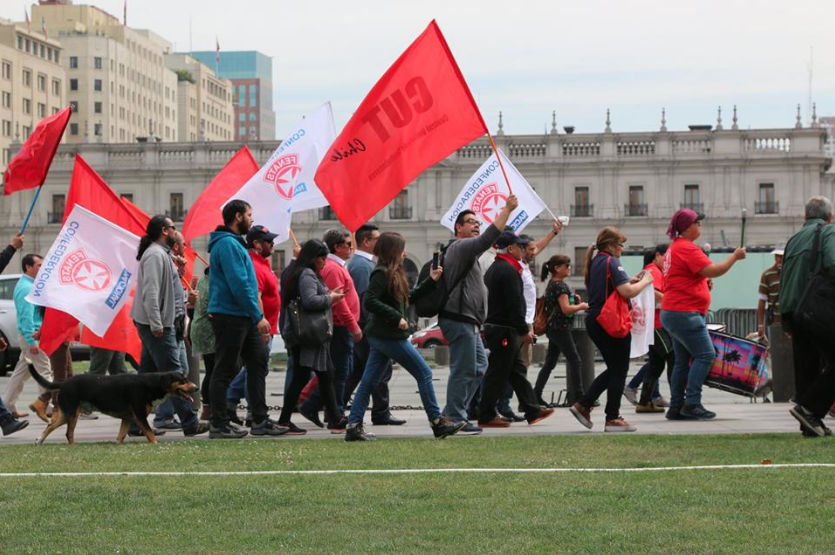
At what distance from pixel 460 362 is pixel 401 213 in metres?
68.6

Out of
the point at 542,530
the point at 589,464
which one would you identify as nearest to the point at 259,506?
the point at 542,530

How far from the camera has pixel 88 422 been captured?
39.9ft

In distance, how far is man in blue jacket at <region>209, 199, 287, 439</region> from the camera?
9914mm

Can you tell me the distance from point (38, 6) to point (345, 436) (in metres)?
143

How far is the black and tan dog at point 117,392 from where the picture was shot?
9617mm

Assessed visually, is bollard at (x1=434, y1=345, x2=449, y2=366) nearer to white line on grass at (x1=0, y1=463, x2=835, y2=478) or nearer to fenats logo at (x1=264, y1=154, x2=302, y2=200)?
fenats logo at (x1=264, y1=154, x2=302, y2=200)

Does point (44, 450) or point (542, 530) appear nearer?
point (542, 530)

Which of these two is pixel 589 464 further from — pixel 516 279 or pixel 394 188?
pixel 394 188

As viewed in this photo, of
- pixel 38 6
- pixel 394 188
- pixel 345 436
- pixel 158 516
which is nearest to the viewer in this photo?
pixel 158 516

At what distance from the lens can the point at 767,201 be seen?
7500 centimetres

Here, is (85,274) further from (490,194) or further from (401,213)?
(401,213)

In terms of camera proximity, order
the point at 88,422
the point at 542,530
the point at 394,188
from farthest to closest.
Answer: the point at 88,422 → the point at 394,188 → the point at 542,530

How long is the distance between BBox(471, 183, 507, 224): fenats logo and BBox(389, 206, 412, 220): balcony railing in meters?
63.1

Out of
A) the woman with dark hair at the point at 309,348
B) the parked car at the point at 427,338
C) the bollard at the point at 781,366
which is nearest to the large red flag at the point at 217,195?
the woman with dark hair at the point at 309,348
